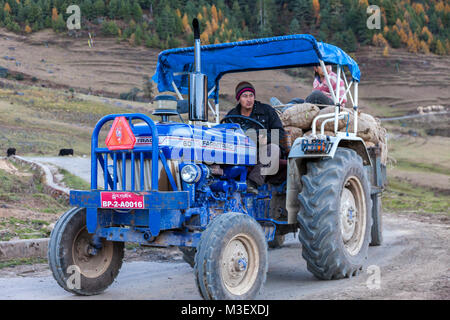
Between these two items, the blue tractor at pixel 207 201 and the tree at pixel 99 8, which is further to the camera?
the tree at pixel 99 8

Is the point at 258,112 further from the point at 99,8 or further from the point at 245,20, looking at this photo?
the point at 245,20

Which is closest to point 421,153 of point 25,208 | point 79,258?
point 25,208

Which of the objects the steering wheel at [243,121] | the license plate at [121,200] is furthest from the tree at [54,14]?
the license plate at [121,200]

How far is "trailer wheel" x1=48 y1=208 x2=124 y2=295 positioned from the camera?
228 inches

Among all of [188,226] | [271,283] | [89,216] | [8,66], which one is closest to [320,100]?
[271,283]

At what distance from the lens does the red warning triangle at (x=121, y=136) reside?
18.2ft

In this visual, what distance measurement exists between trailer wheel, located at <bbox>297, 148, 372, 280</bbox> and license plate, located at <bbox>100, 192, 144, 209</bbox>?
80.7 inches

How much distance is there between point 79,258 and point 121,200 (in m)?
1.01

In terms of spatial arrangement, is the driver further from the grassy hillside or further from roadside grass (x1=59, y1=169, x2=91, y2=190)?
the grassy hillside

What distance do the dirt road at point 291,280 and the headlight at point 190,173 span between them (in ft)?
4.20

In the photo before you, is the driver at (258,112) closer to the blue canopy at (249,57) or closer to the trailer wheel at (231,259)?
the blue canopy at (249,57)

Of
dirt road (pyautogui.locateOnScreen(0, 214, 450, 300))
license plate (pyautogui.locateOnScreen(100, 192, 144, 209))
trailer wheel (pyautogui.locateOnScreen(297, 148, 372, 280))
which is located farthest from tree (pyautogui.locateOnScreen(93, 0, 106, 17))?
license plate (pyautogui.locateOnScreen(100, 192, 144, 209))

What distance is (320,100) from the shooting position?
336 inches

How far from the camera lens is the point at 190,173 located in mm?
5535
